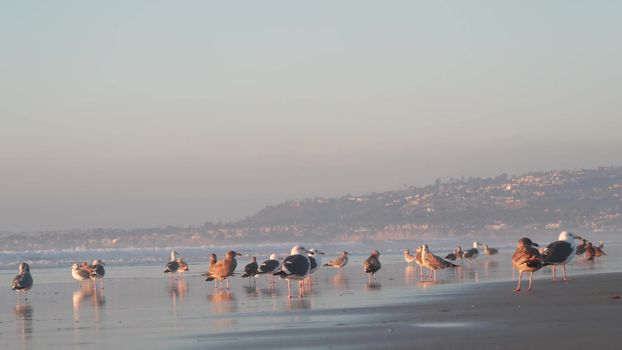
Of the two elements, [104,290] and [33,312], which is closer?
[33,312]

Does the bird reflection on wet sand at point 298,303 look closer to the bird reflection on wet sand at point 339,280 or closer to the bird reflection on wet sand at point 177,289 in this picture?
the bird reflection on wet sand at point 177,289

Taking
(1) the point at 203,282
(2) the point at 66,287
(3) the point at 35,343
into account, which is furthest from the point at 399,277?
(3) the point at 35,343

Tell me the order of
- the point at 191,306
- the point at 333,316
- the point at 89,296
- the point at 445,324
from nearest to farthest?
the point at 445,324, the point at 333,316, the point at 191,306, the point at 89,296

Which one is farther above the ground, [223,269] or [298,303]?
[223,269]

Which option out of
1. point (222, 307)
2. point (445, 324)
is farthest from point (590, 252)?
point (445, 324)

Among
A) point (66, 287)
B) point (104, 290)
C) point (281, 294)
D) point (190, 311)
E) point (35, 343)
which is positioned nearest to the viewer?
point (35, 343)

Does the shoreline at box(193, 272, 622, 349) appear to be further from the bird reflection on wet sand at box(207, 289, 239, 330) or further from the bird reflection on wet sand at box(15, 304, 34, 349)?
the bird reflection on wet sand at box(15, 304, 34, 349)

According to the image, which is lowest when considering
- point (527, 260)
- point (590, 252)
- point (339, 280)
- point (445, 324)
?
point (445, 324)

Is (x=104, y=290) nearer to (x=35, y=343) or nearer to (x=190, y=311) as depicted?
(x=190, y=311)

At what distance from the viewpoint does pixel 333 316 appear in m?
16.1

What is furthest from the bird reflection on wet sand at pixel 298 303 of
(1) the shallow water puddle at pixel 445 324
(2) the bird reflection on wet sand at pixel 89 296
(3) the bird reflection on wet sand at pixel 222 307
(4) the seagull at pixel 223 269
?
(4) the seagull at pixel 223 269

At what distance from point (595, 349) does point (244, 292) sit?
1497cm

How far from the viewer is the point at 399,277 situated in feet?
98.2

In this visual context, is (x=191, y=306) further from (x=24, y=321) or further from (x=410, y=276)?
(x=410, y=276)
